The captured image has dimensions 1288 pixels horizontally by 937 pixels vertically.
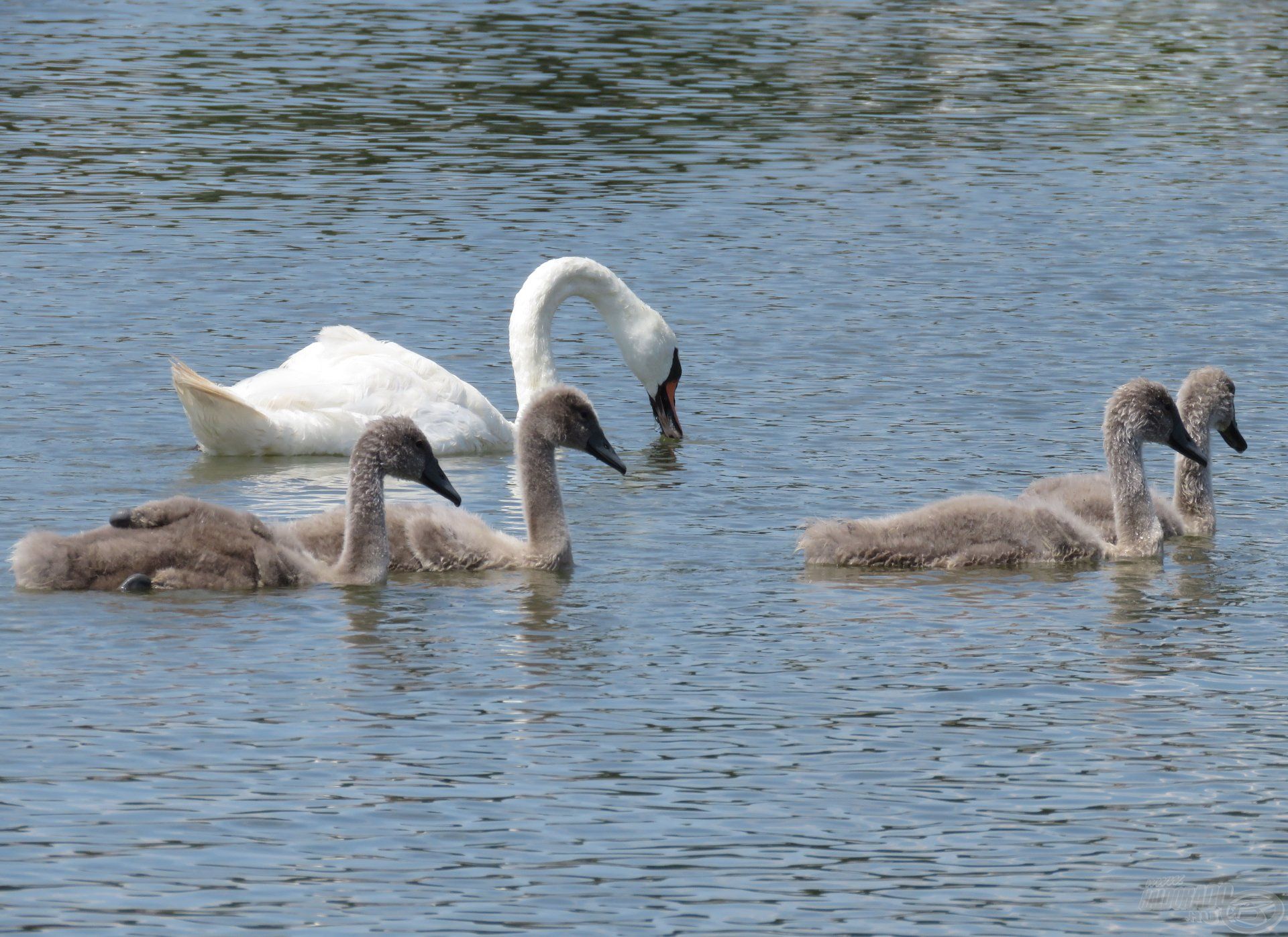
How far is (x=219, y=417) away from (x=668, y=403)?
3109 millimetres

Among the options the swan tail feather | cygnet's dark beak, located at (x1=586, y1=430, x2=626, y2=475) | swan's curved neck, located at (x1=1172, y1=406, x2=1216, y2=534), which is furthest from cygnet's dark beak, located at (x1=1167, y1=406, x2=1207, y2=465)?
the swan tail feather

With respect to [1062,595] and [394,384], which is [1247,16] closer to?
[394,384]

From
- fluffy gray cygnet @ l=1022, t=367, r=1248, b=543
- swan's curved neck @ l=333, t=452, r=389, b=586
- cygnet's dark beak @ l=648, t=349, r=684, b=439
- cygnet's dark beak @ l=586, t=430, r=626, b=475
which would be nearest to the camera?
swan's curved neck @ l=333, t=452, r=389, b=586

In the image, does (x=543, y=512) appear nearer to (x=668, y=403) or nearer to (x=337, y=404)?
(x=337, y=404)

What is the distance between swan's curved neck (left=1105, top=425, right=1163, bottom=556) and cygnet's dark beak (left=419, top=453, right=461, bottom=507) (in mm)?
3238

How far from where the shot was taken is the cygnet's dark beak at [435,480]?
474 inches

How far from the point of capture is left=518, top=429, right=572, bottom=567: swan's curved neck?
39.0 feet

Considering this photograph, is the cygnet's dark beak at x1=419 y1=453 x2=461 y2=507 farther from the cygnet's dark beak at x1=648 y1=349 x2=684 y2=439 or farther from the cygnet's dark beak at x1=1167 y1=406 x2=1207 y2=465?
the cygnet's dark beak at x1=648 y1=349 x2=684 y2=439

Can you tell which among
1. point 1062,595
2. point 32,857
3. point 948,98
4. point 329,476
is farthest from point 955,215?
point 32,857

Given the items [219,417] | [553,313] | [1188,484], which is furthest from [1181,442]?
[219,417]

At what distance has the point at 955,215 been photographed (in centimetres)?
2353

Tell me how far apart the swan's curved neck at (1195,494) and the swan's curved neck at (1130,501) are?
54 centimetres

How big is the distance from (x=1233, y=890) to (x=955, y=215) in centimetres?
1632

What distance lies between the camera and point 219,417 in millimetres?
14523
